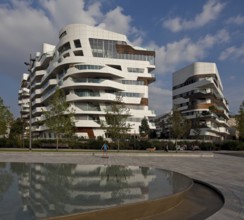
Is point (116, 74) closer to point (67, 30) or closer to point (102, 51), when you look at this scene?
point (102, 51)

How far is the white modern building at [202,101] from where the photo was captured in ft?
256

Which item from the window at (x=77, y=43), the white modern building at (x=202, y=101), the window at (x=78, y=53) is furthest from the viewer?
the white modern building at (x=202, y=101)

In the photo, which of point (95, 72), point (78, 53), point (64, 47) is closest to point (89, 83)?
point (95, 72)

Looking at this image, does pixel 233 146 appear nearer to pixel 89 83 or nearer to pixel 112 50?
pixel 89 83

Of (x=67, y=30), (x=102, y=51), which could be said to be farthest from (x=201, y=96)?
(x=67, y=30)

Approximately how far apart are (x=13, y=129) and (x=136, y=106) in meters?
31.2

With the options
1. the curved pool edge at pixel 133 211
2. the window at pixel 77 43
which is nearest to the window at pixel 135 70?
the window at pixel 77 43

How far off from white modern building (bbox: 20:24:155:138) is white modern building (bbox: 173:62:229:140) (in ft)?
56.0

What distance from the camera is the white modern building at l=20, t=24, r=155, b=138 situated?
62.2 metres

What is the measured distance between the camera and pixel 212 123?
259 ft

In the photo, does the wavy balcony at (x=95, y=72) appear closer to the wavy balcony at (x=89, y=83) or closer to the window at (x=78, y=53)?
the wavy balcony at (x=89, y=83)

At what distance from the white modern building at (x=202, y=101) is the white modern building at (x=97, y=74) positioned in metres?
17.1

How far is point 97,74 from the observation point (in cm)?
6500

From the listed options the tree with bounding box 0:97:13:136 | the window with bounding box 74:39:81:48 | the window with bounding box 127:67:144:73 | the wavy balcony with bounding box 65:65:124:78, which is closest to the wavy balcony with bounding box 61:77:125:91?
the wavy balcony with bounding box 65:65:124:78
